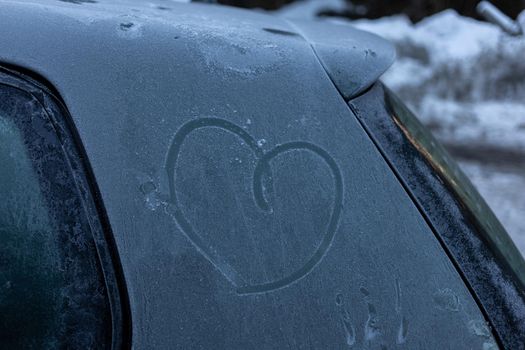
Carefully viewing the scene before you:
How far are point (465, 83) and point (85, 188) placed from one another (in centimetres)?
781

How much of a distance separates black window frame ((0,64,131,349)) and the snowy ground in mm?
6125

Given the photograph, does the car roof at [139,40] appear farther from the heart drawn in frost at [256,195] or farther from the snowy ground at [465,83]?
the snowy ground at [465,83]

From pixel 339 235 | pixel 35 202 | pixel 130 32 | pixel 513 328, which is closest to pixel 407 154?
pixel 339 235

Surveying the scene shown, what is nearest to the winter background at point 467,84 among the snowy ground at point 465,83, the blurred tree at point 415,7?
the snowy ground at point 465,83

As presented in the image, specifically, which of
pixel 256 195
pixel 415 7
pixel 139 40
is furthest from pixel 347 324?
pixel 415 7

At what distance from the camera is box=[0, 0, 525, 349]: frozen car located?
143cm

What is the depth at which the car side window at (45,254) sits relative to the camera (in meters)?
1.40

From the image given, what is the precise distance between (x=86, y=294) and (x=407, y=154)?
0.68 metres

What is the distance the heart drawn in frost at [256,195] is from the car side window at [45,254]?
0.55 ft

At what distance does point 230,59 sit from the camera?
5.27 ft

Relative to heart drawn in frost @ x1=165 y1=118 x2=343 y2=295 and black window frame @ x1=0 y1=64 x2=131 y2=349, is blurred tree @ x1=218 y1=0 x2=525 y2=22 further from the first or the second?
black window frame @ x1=0 y1=64 x2=131 y2=349

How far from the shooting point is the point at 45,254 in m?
1.43

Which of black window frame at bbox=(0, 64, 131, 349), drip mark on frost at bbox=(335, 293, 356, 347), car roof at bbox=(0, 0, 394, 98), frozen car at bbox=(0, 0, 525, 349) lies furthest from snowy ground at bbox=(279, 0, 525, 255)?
black window frame at bbox=(0, 64, 131, 349)

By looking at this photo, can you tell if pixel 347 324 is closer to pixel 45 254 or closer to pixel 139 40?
pixel 45 254
